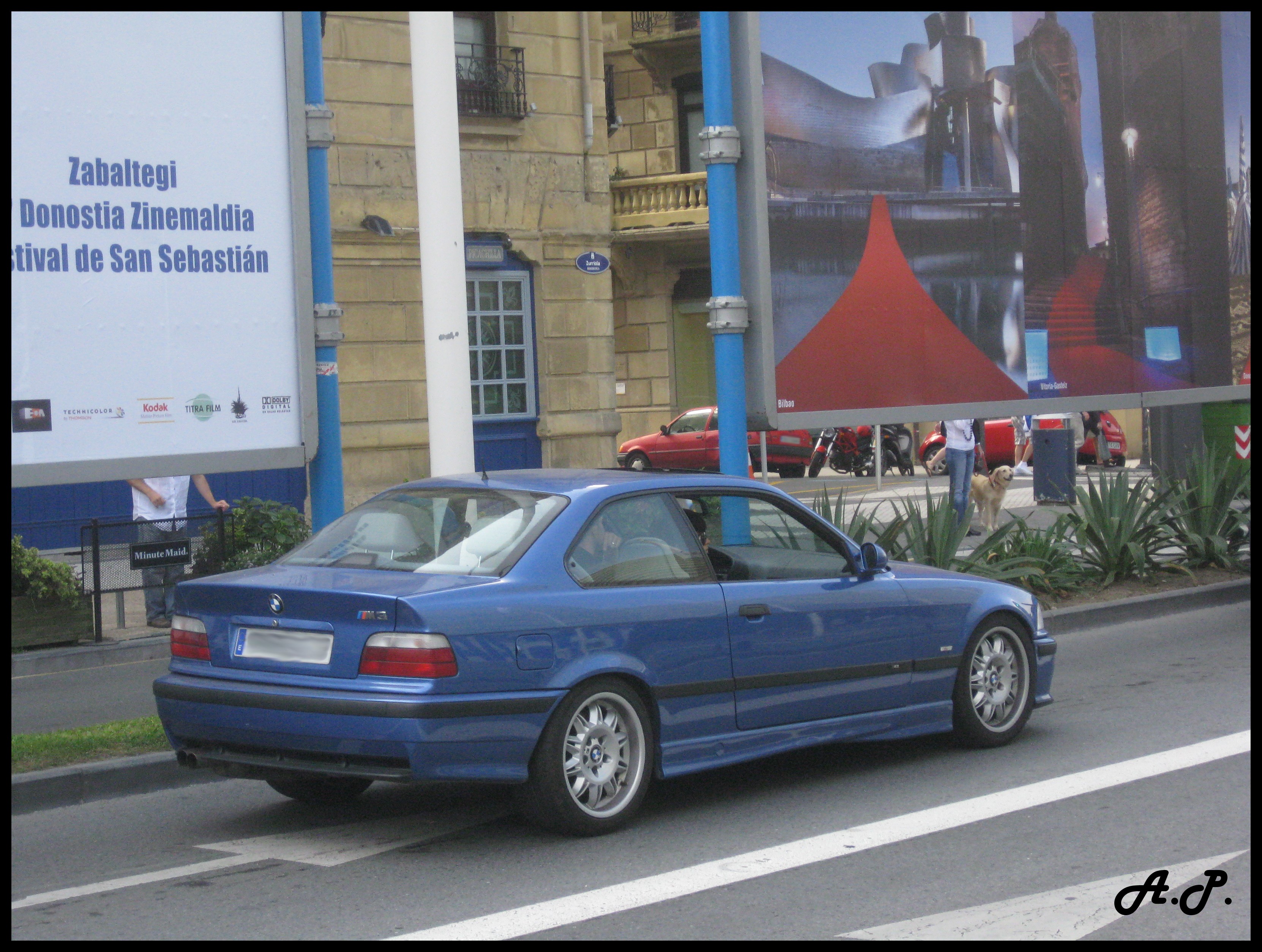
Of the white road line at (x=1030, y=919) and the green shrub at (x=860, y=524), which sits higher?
the green shrub at (x=860, y=524)

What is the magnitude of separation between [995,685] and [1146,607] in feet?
17.1

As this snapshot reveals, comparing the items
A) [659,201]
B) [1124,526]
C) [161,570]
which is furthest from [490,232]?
[659,201]

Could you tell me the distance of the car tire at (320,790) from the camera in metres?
6.57

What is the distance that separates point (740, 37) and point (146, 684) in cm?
591

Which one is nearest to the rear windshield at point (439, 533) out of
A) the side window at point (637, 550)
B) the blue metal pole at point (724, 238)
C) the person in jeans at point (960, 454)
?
the side window at point (637, 550)

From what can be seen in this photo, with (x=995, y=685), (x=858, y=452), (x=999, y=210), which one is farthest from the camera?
(x=858, y=452)

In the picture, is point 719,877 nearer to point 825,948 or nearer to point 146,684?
point 825,948

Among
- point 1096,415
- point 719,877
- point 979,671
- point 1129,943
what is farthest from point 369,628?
point 1096,415

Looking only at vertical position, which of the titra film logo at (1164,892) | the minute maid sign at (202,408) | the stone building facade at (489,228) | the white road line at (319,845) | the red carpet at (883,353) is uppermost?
the stone building facade at (489,228)

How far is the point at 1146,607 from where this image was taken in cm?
1227

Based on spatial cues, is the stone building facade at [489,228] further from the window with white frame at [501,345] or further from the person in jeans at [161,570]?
the person in jeans at [161,570]

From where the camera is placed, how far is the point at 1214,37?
1526 cm

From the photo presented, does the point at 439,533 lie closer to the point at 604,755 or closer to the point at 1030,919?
the point at 604,755

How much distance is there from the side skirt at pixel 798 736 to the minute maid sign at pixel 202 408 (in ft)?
13.5
